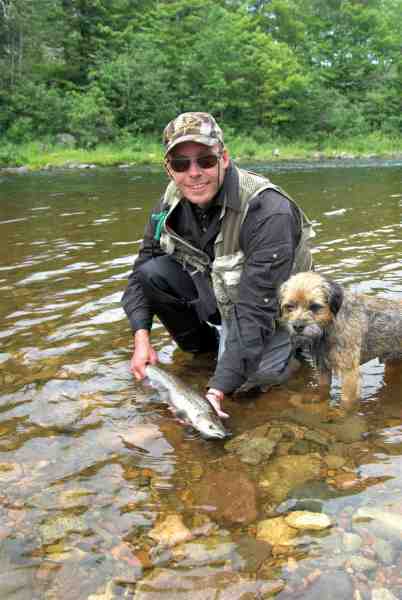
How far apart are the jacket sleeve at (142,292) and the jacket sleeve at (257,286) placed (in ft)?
3.94

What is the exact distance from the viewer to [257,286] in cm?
416

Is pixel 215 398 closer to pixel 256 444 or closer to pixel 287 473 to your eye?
pixel 256 444

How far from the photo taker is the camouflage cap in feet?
13.6

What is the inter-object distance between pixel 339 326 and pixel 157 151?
33.2 m

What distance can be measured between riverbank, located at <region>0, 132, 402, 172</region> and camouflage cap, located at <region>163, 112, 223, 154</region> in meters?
26.3

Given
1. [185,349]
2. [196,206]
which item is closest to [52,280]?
[185,349]

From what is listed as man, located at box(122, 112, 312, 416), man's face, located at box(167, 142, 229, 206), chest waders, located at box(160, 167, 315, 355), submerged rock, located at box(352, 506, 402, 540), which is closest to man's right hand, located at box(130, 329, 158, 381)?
man, located at box(122, 112, 312, 416)

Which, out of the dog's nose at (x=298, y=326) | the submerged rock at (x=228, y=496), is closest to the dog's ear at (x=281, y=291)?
the dog's nose at (x=298, y=326)

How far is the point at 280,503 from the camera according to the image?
3.28 meters

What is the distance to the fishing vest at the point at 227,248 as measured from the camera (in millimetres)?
4434

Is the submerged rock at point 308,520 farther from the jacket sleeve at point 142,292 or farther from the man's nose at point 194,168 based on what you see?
the man's nose at point 194,168

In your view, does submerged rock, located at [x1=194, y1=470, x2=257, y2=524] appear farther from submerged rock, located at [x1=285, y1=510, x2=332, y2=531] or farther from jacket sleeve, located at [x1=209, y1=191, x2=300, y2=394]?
jacket sleeve, located at [x1=209, y1=191, x2=300, y2=394]

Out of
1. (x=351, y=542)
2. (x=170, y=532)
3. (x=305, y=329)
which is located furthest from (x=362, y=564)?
(x=305, y=329)

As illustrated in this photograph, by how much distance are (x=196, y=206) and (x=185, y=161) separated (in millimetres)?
552
